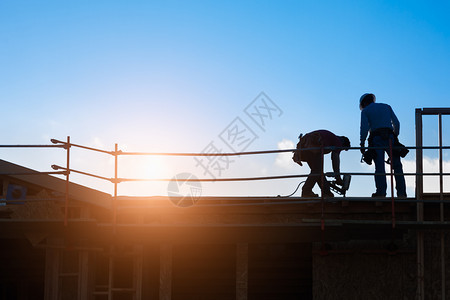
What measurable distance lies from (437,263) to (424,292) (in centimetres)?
57

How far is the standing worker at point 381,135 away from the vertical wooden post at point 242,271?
2682mm

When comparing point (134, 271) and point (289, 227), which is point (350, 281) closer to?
point (289, 227)

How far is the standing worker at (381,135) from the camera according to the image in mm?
11430

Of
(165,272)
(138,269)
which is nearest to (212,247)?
(165,272)

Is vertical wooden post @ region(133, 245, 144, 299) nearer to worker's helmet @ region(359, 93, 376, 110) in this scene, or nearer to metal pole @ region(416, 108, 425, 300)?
metal pole @ region(416, 108, 425, 300)

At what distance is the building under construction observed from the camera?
1059 centimetres

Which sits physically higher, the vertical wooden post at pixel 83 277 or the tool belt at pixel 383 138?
the tool belt at pixel 383 138

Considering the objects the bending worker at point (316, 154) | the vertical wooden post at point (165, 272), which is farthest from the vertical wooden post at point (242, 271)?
the bending worker at point (316, 154)

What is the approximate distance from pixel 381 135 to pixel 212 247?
3.81m

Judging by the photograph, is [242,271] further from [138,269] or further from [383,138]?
[383,138]

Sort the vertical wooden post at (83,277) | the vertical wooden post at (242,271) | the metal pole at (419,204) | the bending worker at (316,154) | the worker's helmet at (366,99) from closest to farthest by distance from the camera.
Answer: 1. the metal pole at (419,204)
2. the vertical wooden post at (242,271)
3. the vertical wooden post at (83,277)
4. the bending worker at (316,154)
5. the worker's helmet at (366,99)

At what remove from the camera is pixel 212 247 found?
1150cm

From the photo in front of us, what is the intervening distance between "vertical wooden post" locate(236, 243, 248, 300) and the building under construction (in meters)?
0.02

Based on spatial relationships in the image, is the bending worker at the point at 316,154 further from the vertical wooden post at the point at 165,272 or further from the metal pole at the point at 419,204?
the vertical wooden post at the point at 165,272
